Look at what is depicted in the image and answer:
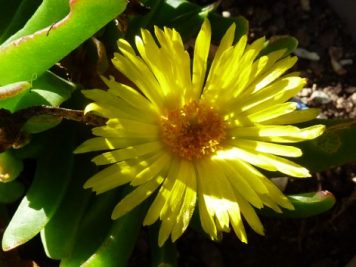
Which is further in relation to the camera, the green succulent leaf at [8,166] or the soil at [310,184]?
the soil at [310,184]

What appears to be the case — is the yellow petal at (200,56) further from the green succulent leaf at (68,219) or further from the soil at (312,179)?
the soil at (312,179)

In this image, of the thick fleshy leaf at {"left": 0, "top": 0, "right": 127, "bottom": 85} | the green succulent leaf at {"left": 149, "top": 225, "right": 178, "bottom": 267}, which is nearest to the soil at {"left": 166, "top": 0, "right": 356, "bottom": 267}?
the green succulent leaf at {"left": 149, "top": 225, "right": 178, "bottom": 267}

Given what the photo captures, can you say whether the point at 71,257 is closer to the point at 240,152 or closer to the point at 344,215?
the point at 240,152

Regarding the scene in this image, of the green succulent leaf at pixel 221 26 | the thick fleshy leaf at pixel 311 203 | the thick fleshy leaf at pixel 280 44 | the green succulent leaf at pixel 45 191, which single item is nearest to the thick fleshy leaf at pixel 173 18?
the green succulent leaf at pixel 221 26

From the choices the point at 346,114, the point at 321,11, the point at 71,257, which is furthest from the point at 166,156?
the point at 321,11

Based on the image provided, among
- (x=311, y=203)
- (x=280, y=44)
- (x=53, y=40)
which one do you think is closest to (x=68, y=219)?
(x=53, y=40)

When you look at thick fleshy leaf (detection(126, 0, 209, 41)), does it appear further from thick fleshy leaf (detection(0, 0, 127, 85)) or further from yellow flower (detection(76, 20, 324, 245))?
thick fleshy leaf (detection(0, 0, 127, 85))
